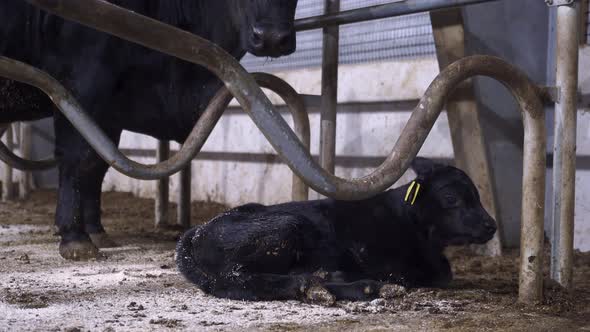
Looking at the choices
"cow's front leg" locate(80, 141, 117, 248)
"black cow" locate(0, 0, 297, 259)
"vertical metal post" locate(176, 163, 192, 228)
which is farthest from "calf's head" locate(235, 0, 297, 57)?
"vertical metal post" locate(176, 163, 192, 228)

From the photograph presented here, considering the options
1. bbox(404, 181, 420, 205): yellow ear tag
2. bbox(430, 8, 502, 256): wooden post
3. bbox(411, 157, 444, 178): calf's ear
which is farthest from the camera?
bbox(430, 8, 502, 256): wooden post

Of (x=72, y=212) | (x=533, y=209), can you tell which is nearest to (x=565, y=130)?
(x=533, y=209)

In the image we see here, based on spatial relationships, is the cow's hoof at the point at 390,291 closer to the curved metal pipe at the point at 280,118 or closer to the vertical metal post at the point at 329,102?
the curved metal pipe at the point at 280,118

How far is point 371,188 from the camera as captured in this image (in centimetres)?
229

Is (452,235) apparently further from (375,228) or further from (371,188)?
(371,188)

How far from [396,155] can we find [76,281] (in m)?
1.49

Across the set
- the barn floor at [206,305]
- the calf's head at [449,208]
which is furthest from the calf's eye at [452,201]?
the barn floor at [206,305]

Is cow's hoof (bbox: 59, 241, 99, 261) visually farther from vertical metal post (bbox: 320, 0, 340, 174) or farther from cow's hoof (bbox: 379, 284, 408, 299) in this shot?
cow's hoof (bbox: 379, 284, 408, 299)

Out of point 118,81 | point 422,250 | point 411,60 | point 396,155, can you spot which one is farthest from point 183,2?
point 396,155

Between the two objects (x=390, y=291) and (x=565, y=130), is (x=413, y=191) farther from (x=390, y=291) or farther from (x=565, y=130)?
(x=565, y=130)

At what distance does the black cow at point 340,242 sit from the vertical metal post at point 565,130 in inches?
14.0

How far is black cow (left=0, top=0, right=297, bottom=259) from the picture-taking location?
392 cm

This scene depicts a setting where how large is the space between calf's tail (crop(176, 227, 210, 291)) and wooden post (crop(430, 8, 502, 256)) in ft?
5.96

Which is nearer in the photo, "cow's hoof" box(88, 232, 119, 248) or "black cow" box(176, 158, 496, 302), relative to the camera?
"black cow" box(176, 158, 496, 302)
